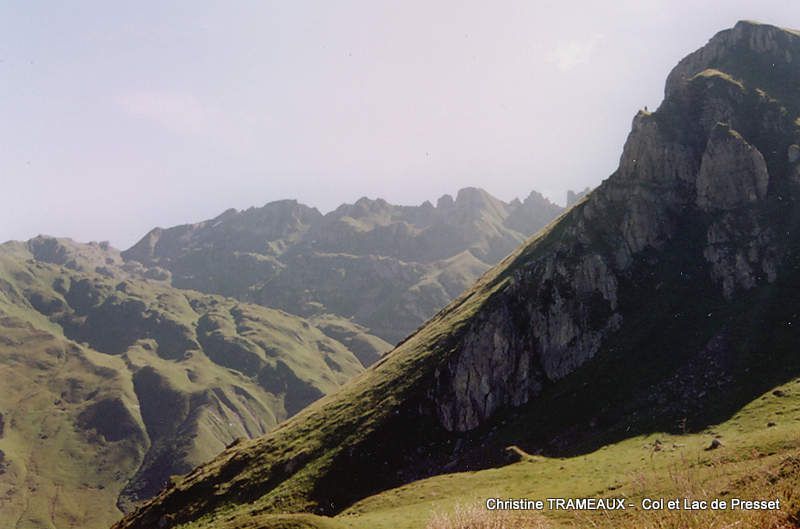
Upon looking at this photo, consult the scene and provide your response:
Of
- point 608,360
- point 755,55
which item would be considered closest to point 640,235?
point 608,360

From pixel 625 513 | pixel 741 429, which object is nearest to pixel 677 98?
pixel 741 429

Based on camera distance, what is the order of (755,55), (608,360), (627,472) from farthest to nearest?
1. (755,55)
2. (608,360)
3. (627,472)

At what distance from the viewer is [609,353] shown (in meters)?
105

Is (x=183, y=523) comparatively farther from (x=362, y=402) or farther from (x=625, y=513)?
(x=625, y=513)

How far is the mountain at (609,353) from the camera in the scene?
3147 inches

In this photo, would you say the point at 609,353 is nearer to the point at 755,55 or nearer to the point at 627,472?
the point at 627,472

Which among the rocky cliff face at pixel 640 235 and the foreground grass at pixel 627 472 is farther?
the rocky cliff face at pixel 640 235

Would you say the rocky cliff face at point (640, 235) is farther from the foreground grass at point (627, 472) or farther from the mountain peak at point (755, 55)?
the foreground grass at point (627, 472)

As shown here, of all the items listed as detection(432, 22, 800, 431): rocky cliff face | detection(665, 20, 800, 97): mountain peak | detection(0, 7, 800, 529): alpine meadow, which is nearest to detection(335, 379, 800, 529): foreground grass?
detection(0, 7, 800, 529): alpine meadow


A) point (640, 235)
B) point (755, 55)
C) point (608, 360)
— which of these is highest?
point (755, 55)

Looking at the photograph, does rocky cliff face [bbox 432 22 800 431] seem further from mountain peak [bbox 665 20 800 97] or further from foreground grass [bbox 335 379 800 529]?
foreground grass [bbox 335 379 800 529]

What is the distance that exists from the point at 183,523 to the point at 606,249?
108719 millimetres

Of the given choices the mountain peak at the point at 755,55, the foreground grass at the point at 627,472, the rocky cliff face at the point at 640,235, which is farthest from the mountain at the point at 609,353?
the mountain peak at the point at 755,55

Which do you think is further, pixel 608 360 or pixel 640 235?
pixel 640 235
